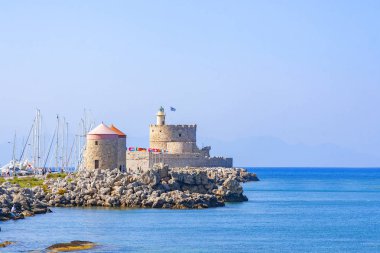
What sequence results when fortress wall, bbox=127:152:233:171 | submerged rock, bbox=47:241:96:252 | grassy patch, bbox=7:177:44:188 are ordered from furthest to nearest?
fortress wall, bbox=127:152:233:171
grassy patch, bbox=7:177:44:188
submerged rock, bbox=47:241:96:252

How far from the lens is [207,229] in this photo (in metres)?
31.9

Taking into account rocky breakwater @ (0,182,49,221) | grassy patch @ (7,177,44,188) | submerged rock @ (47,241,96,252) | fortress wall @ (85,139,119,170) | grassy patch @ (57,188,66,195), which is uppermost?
fortress wall @ (85,139,119,170)

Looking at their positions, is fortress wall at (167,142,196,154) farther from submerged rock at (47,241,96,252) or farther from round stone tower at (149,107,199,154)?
submerged rock at (47,241,96,252)

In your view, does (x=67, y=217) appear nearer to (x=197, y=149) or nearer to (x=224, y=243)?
(x=224, y=243)

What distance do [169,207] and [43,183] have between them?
30.6 feet

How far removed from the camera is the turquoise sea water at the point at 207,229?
2755 centimetres

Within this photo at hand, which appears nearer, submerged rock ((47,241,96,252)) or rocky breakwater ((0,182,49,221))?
submerged rock ((47,241,96,252))

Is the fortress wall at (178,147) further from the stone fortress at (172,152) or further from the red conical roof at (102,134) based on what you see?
the red conical roof at (102,134)

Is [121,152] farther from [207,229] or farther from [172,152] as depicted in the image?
[207,229]

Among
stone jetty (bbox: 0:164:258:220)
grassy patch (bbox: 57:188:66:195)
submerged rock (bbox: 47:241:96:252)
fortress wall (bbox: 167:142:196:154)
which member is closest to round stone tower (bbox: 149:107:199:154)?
fortress wall (bbox: 167:142:196:154)

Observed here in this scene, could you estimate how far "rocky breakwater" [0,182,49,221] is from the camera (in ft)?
111

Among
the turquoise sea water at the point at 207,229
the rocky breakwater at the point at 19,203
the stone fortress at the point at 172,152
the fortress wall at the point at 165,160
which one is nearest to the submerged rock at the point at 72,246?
the turquoise sea water at the point at 207,229

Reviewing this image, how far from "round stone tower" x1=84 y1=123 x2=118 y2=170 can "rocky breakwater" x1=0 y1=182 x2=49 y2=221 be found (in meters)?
10.8

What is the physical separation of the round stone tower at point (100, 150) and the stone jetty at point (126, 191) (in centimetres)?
642
